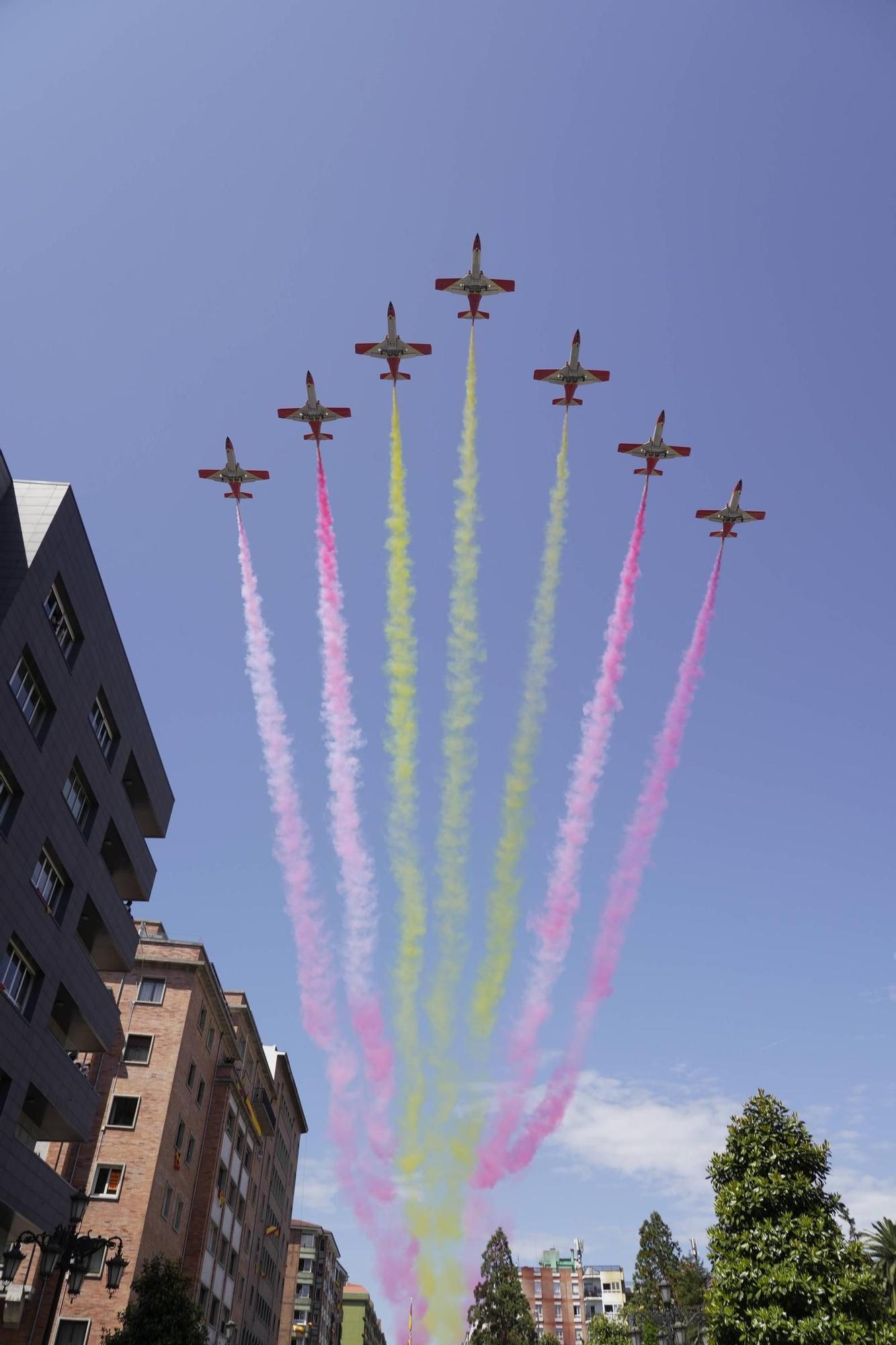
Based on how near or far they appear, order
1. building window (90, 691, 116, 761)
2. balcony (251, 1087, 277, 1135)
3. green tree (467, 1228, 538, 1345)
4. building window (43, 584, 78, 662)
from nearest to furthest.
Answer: building window (43, 584, 78, 662) → building window (90, 691, 116, 761) → balcony (251, 1087, 277, 1135) → green tree (467, 1228, 538, 1345)

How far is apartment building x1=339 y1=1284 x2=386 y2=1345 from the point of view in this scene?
139875mm

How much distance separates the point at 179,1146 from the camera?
183 feet

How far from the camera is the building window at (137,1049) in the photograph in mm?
54750

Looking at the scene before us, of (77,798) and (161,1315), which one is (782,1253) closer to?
(161,1315)

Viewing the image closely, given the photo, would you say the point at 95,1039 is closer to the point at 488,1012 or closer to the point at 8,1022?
the point at 8,1022

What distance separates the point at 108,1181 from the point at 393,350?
152 ft

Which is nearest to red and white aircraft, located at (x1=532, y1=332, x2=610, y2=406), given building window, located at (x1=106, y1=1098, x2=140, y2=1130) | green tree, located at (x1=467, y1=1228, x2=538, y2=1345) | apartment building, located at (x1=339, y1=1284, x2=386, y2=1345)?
building window, located at (x1=106, y1=1098, x2=140, y2=1130)

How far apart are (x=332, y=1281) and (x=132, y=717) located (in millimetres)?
110201

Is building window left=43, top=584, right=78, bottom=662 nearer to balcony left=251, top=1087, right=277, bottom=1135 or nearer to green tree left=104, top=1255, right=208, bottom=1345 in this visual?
green tree left=104, top=1255, right=208, bottom=1345

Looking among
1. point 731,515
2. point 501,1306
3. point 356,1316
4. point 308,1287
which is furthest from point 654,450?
point 356,1316

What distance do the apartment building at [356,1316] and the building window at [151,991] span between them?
350 ft

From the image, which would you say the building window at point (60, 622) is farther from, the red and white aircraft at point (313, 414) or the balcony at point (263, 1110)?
the balcony at point (263, 1110)

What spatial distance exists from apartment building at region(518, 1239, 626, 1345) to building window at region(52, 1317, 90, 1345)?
421ft

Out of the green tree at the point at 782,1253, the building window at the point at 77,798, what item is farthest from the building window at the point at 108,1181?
the green tree at the point at 782,1253
